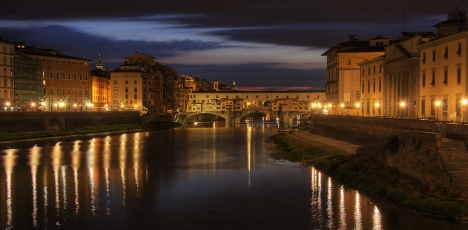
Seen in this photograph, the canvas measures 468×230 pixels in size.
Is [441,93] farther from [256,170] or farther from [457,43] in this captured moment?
[256,170]

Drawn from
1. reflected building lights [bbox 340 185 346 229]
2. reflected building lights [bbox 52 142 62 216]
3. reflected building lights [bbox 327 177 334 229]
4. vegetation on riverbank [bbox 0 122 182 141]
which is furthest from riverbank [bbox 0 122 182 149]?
reflected building lights [bbox 340 185 346 229]

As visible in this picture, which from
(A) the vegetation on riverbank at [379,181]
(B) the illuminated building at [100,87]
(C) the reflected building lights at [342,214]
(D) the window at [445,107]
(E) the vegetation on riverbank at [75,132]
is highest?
(B) the illuminated building at [100,87]

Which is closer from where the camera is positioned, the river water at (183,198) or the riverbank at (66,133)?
the river water at (183,198)

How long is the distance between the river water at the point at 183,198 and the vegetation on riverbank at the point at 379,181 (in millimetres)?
507

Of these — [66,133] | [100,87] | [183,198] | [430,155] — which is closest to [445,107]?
[430,155]

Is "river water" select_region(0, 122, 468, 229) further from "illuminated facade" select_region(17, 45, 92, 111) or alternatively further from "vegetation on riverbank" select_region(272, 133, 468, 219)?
"illuminated facade" select_region(17, 45, 92, 111)

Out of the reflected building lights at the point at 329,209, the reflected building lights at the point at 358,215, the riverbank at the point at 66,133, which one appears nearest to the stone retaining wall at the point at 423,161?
the reflected building lights at the point at 358,215

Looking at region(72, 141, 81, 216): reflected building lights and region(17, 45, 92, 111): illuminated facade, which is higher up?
region(17, 45, 92, 111): illuminated facade

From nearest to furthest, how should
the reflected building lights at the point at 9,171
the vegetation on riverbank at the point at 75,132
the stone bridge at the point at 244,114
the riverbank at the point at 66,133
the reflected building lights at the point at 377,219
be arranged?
the reflected building lights at the point at 377,219 → the reflected building lights at the point at 9,171 → the riverbank at the point at 66,133 → the vegetation on riverbank at the point at 75,132 → the stone bridge at the point at 244,114

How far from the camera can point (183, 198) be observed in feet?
59.8

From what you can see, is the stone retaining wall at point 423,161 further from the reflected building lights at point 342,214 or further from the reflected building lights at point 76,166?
the reflected building lights at point 76,166

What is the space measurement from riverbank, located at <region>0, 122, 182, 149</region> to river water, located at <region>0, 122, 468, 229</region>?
14472 millimetres

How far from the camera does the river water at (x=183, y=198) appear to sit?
14570 mm

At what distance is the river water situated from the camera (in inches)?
574
